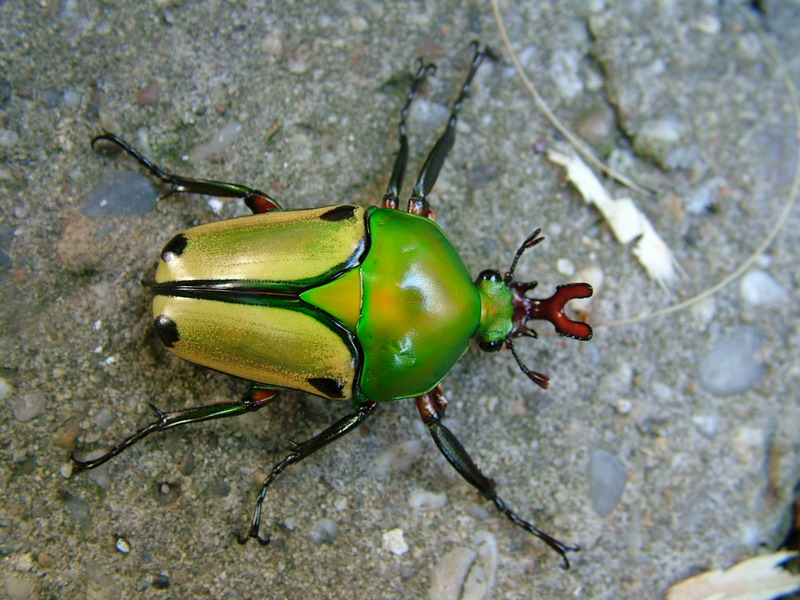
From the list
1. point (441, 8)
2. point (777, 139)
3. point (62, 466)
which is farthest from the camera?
point (777, 139)

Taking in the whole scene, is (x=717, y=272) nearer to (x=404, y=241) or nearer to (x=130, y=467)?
(x=404, y=241)

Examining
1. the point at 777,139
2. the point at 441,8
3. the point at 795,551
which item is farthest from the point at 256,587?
the point at 777,139

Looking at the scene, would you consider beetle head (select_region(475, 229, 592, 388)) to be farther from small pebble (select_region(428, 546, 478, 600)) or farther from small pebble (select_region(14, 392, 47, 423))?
small pebble (select_region(14, 392, 47, 423))

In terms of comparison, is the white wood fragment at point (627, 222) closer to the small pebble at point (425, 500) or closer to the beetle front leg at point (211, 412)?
the small pebble at point (425, 500)

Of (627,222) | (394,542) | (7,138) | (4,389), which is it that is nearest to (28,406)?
(4,389)

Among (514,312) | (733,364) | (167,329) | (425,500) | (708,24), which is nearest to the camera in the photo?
(167,329)

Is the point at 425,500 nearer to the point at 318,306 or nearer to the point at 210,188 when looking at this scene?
the point at 318,306

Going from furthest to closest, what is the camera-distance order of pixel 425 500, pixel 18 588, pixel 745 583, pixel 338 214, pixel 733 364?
pixel 733 364, pixel 745 583, pixel 425 500, pixel 18 588, pixel 338 214
